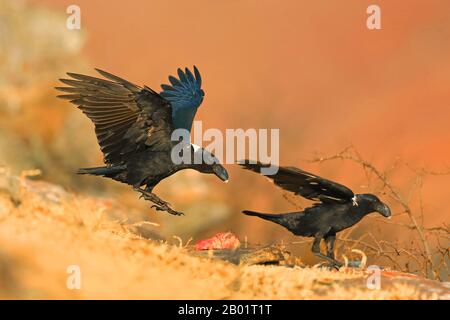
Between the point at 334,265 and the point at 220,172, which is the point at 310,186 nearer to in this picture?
the point at 334,265

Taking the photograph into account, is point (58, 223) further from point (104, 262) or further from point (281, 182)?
point (281, 182)

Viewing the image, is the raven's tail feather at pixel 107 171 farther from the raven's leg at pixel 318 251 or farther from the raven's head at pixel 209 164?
the raven's leg at pixel 318 251

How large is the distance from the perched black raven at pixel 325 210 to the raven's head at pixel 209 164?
47.5 inches

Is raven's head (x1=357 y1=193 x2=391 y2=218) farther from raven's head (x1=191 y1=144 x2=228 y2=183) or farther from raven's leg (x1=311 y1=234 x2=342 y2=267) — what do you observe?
raven's head (x1=191 y1=144 x2=228 y2=183)

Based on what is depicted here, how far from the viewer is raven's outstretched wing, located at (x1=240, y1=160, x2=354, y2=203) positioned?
19.5 feet

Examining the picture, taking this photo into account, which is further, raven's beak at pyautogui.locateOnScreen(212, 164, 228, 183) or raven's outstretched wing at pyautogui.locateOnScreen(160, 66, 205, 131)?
raven's outstretched wing at pyautogui.locateOnScreen(160, 66, 205, 131)

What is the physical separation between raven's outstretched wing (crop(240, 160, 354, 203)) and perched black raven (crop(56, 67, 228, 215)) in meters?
1.36

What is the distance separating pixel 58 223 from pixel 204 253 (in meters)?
1.95

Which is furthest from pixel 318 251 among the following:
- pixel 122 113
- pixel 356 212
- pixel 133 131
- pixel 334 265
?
pixel 122 113

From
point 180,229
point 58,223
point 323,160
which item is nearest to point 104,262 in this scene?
point 58,223

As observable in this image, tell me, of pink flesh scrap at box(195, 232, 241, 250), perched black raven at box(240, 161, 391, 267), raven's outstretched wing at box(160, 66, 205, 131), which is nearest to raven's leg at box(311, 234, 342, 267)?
perched black raven at box(240, 161, 391, 267)

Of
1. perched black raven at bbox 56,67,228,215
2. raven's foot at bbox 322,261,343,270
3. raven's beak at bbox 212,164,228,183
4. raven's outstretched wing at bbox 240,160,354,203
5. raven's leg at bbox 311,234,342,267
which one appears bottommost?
raven's foot at bbox 322,261,343,270

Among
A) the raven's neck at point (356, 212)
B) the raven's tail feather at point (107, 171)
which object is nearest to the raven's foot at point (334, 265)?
the raven's neck at point (356, 212)

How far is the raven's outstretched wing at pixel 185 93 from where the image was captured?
888cm
